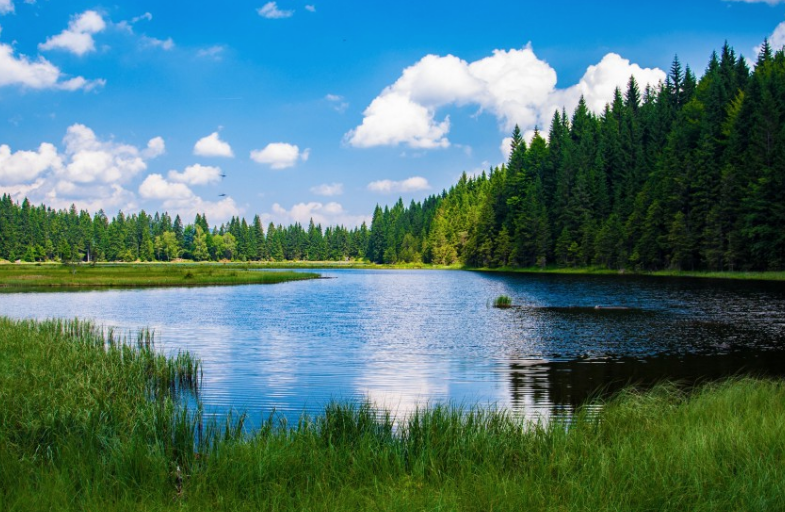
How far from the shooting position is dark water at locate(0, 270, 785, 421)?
58.3 feet

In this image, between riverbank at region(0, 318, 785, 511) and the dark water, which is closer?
riverbank at region(0, 318, 785, 511)

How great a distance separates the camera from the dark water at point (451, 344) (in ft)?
58.3

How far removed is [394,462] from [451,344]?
19.3 meters

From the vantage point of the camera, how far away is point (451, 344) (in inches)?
1099

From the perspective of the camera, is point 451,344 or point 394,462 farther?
point 451,344

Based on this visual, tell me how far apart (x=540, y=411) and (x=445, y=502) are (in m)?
8.54

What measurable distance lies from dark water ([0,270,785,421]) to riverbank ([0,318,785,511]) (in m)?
3.50

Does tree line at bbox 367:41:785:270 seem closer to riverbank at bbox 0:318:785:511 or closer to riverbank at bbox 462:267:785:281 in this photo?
riverbank at bbox 462:267:785:281

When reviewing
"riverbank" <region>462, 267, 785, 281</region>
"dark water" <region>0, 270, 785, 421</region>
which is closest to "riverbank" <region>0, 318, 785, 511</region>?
"dark water" <region>0, 270, 785, 421</region>

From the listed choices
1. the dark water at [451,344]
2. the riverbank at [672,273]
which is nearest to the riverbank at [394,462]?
the dark water at [451,344]

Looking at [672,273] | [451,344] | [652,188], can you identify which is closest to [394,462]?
[451,344]

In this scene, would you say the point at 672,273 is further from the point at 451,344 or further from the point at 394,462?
the point at 394,462

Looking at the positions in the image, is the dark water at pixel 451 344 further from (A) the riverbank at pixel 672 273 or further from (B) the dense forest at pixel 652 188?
(B) the dense forest at pixel 652 188

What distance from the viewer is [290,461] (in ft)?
28.6
